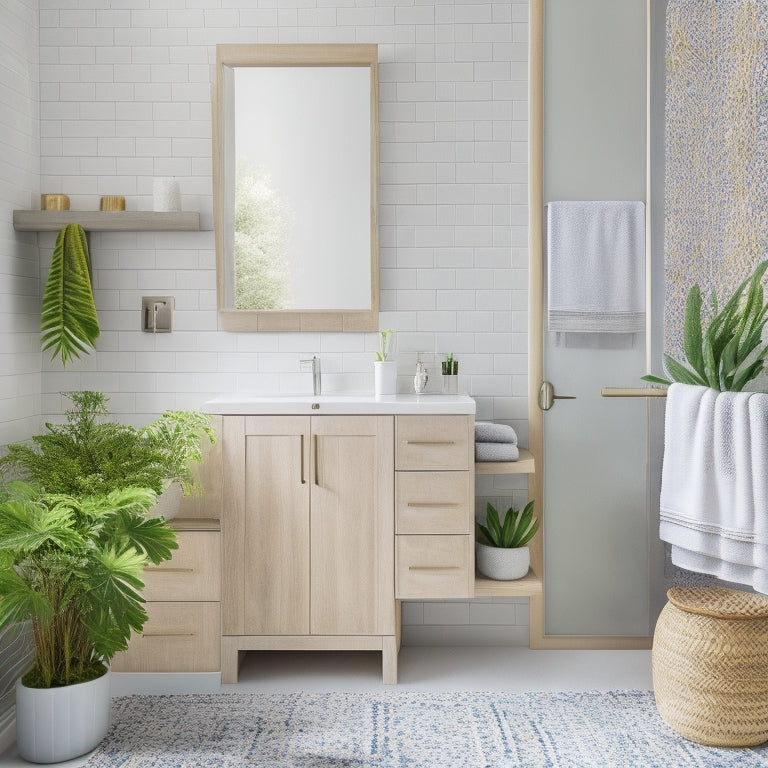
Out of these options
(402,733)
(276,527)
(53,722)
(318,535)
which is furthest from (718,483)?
(53,722)

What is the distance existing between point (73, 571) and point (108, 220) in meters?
1.54

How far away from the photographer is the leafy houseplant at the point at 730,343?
8.11 ft

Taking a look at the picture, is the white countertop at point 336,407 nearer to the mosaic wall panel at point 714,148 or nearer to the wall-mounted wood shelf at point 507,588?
the wall-mounted wood shelf at point 507,588

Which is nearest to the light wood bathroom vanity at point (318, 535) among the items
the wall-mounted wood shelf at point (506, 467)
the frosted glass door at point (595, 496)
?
the wall-mounted wood shelf at point (506, 467)

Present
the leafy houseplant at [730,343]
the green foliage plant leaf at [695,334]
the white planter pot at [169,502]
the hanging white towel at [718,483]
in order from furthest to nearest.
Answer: the white planter pot at [169,502] < the green foliage plant leaf at [695,334] < the leafy houseplant at [730,343] < the hanging white towel at [718,483]

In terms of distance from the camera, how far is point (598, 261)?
127 inches

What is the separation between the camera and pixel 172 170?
10.9 ft

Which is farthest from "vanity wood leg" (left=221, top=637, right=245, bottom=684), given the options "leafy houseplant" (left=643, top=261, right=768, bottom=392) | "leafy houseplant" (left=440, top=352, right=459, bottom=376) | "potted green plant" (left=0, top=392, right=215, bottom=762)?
"leafy houseplant" (left=643, top=261, right=768, bottom=392)

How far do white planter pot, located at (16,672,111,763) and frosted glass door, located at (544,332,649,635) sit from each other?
1.83 metres

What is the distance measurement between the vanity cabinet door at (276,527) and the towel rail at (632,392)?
1.24 metres

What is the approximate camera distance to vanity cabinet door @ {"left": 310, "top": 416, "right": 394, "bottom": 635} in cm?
A: 291

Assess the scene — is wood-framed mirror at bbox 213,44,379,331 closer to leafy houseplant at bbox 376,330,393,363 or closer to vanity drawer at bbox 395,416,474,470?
leafy houseplant at bbox 376,330,393,363

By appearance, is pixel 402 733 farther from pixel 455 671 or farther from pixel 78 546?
pixel 78 546

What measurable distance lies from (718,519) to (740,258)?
0.91 metres
